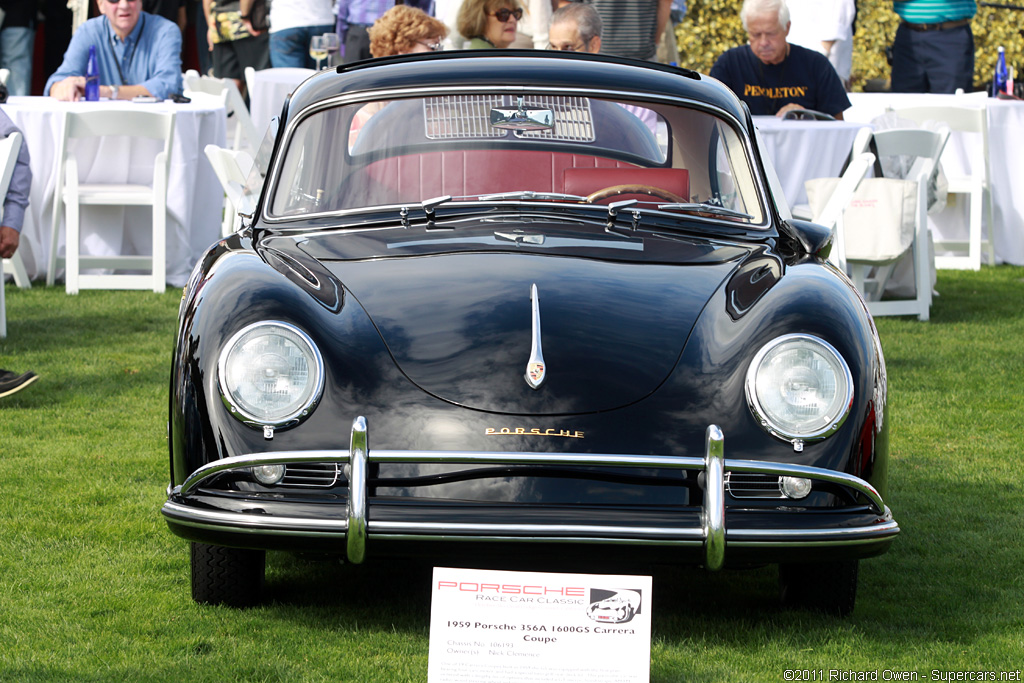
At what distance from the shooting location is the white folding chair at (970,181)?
1010cm

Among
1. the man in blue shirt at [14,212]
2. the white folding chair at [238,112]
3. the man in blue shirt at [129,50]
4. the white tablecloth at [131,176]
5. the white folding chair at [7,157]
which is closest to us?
the man in blue shirt at [14,212]

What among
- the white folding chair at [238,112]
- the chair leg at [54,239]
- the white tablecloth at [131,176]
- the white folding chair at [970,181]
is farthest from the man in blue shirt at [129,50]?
the white folding chair at [970,181]

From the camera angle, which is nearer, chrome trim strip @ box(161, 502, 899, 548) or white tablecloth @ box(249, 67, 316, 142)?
chrome trim strip @ box(161, 502, 899, 548)

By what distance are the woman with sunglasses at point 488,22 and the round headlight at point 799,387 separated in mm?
5243

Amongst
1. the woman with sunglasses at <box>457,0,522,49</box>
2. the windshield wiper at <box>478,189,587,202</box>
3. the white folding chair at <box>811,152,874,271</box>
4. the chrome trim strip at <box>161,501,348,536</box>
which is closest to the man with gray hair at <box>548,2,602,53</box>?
the woman with sunglasses at <box>457,0,522,49</box>

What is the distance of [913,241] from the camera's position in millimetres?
8391

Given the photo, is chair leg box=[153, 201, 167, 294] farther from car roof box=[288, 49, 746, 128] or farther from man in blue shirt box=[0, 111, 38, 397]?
car roof box=[288, 49, 746, 128]

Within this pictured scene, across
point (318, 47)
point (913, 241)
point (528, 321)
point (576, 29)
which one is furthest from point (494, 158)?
point (318, 47)

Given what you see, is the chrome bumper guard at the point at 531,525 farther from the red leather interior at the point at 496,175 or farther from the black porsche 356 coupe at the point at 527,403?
the red leather interior at the point at 496,175

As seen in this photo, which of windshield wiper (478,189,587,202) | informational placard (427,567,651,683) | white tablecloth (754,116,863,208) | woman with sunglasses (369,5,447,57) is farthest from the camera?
white tablecloth (754,116,863,208)

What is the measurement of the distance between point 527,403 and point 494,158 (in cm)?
131

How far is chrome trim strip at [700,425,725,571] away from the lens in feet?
9.68

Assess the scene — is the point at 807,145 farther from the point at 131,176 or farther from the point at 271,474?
the point at 271,474

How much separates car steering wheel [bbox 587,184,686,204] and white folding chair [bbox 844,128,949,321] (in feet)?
13.4
